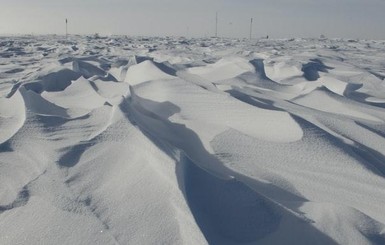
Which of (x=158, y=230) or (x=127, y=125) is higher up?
(x=127, y=125)

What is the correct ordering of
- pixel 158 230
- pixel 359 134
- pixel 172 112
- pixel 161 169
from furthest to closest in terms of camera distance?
pixel 172 112 < pixel 359 134 < pixel 161 169 < pixel 158 230

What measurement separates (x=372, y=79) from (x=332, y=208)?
469 centimetres

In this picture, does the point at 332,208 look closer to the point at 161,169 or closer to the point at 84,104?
the point at 161,169

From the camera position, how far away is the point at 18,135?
2.12 metres

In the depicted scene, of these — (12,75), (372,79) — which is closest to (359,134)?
(372,79)

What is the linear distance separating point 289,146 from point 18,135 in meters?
1.46

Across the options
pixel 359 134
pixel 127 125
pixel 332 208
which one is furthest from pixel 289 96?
pixel 332 208

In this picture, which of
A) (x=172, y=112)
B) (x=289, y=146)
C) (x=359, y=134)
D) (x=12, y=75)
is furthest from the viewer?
(x=12, y=75)

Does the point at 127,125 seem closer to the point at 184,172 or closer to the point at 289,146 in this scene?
the point at 184,172

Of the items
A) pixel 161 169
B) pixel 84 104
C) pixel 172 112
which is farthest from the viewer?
pixel 84 104

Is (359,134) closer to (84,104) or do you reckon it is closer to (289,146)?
(289,146)

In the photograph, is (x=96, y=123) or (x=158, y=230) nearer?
(x=158, y=230)

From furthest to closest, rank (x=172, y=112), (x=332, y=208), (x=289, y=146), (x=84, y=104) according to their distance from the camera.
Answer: (x=84, y=104)
(x=172, y=112)
(x=289, y=146)
(x=332, y=208)

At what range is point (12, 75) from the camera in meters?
5.55
